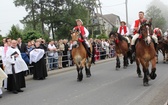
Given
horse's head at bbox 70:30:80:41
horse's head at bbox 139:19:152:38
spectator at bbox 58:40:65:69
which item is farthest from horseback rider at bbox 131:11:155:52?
spectator at bbox 58:40:65:69

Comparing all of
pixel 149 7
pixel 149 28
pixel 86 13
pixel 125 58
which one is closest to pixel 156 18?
pixel 149 7

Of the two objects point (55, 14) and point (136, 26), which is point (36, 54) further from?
point (55, 14)

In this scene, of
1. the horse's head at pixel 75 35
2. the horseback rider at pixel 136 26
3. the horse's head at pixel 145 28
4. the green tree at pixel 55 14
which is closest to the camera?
the horse's head at pixel 145 28

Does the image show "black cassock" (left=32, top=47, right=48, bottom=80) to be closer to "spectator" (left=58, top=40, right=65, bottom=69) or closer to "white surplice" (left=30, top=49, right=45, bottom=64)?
"white surplice" (left=30, top=49, right=45, bottom=64)

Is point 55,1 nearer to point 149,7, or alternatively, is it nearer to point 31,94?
point 31,94

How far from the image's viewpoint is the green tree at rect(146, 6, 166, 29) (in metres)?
93.9

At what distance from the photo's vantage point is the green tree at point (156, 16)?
93.9m

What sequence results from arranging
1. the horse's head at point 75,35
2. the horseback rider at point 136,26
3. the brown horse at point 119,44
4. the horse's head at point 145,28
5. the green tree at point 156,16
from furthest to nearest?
the green tree at point 156,16 < the brown horse at point 119,44 < the horse's head at point 75,35 < the horseback rider at point 136,26 < the horse's head at point 145,28

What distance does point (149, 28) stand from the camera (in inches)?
394

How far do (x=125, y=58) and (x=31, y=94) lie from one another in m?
7.83

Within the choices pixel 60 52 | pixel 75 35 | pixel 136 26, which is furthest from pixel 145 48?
pixel 60 52

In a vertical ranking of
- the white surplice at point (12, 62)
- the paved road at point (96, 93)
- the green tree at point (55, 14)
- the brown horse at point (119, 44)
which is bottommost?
the paved road at point (96, 93)

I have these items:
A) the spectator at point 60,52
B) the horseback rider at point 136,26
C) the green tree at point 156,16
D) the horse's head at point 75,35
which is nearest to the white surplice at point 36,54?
the horse's head at point 75,35

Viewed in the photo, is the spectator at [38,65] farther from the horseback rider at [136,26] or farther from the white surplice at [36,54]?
the horseback rider at [136,26]
